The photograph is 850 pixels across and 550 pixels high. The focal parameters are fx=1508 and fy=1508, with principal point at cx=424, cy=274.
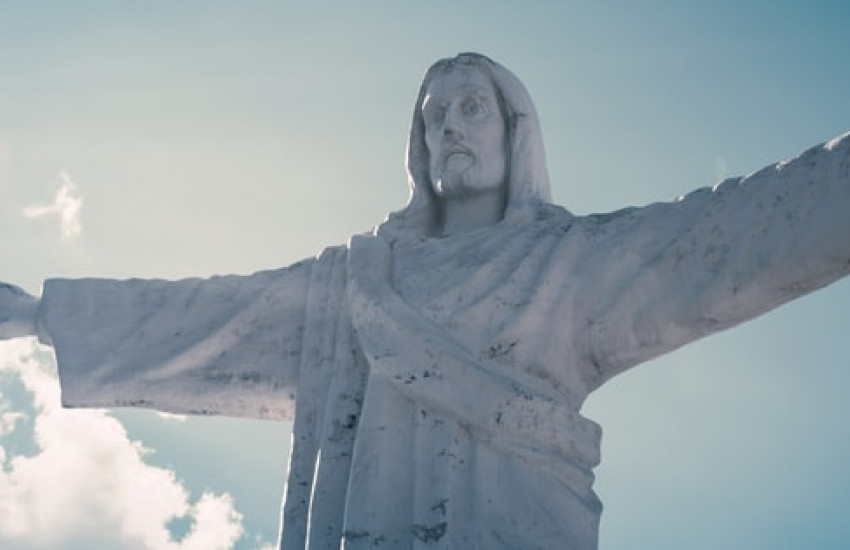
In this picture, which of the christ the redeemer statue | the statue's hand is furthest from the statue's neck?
Result: the statue's hand

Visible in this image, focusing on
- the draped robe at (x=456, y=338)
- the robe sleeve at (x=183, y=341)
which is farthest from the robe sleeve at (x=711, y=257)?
the robe sleeve at (x=183, y=341)

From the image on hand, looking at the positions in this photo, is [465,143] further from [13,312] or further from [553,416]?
[13,312]

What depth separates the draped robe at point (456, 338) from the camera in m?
7.61

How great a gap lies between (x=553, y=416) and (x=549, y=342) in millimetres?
531

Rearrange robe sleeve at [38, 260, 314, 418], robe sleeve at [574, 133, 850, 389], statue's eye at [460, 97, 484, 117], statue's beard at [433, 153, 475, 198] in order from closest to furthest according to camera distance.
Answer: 1. robe sleeve at [574, 133, 850, 389]
2. robe sleeve at [38, 260, 314, 418]
3. statue's beard at [433, 153, 475, 198]
4. statue's eye at [460, 97, 484, 117]

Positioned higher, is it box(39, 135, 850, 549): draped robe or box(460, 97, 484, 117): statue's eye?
box(460, 97, 484, 117): statue's eye

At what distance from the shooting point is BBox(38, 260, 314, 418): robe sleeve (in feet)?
29.4

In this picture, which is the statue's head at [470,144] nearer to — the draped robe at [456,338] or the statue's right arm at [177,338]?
the draped robe at [456,338]

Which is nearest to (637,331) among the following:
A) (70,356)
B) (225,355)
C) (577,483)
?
(577,483)

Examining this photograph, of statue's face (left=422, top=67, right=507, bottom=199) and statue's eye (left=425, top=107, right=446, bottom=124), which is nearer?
statue's face (left=422, top=67, right=507, bottom=199)

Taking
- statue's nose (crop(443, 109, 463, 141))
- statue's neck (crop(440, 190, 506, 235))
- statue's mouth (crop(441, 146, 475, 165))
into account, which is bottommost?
statue's neck (crop(440, 190, 506, 235))

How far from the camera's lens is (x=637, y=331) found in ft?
26.7

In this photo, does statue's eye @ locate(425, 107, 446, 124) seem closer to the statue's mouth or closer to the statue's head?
the statue's head

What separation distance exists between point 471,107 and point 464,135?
0.23 m
